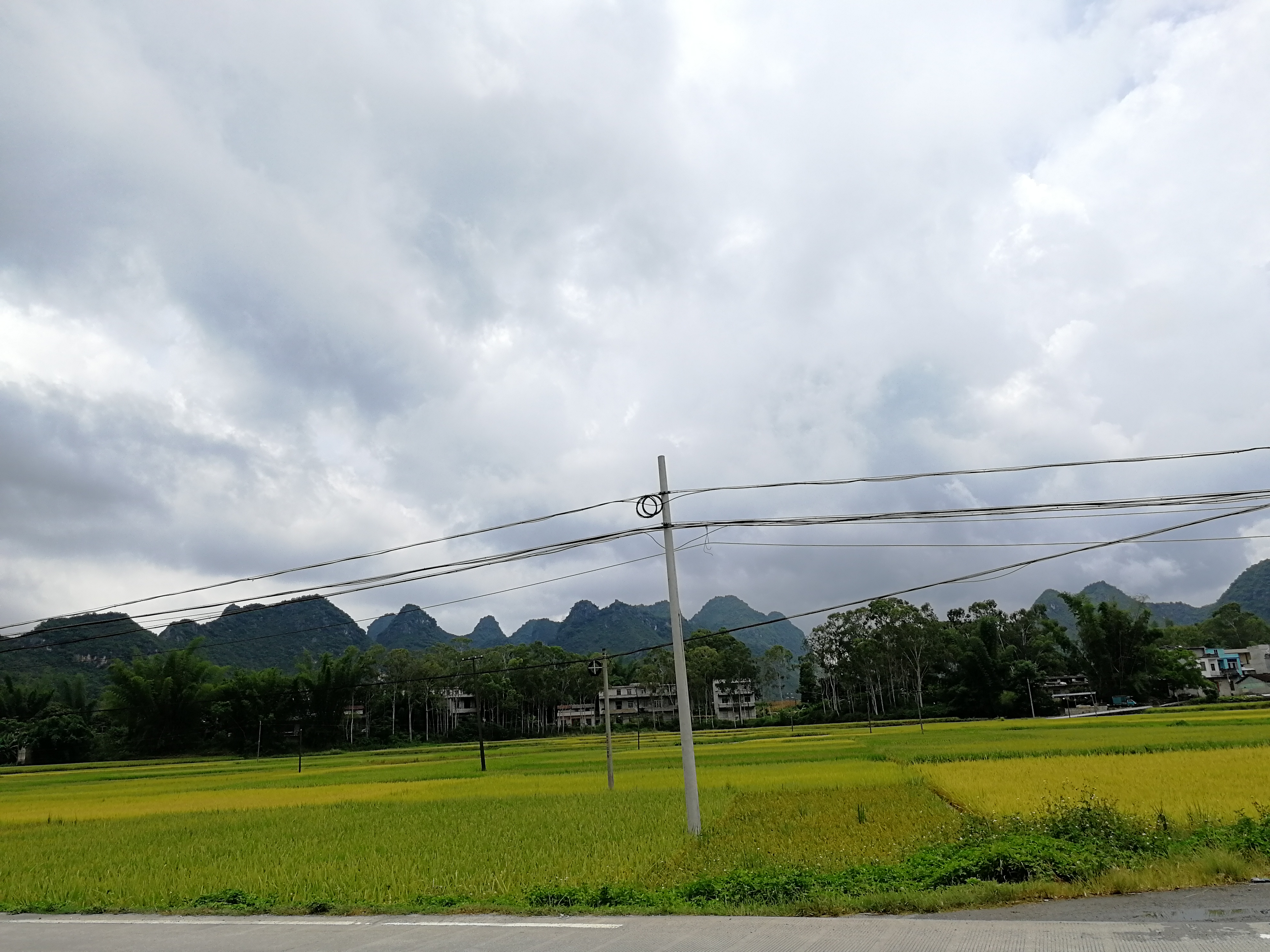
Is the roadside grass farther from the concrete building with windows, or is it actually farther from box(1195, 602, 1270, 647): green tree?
box(1195, 602, 1270, 647): green tree

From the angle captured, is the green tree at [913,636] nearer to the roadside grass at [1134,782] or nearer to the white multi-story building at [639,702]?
the white multi-story building at [639,702]

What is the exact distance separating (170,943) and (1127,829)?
522 inches

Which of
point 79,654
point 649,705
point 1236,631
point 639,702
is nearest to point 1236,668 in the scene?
point 1236,631

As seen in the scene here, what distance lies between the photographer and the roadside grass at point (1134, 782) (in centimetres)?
1680

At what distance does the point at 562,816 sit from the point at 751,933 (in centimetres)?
1408

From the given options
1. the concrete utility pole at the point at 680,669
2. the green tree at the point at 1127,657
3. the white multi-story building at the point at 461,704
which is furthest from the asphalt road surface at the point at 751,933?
the white multi-story building at the point at 461,704

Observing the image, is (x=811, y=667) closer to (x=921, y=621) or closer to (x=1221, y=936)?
(x=921, y=621)

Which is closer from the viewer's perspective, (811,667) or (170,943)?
(170,943)

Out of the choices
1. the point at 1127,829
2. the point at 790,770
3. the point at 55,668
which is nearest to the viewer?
the point at 1127,829

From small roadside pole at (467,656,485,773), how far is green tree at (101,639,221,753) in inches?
1033

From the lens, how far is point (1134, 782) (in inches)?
836

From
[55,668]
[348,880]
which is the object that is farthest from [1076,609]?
[55,668]

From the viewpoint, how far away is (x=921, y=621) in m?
92.2

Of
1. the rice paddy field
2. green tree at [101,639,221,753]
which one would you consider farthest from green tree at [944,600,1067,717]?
green tree at [101,639,221,753]
